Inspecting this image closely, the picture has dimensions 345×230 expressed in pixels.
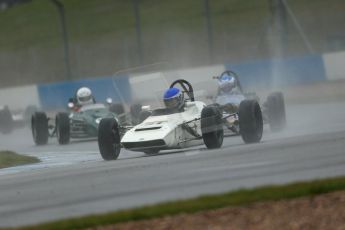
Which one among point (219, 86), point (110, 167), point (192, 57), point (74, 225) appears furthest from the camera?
point (192, 57)

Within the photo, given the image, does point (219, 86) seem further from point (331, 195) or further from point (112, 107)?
point (331, 195)

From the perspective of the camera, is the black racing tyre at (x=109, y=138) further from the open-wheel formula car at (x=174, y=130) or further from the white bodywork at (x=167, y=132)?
the white bodywork at (x=167, y=132)

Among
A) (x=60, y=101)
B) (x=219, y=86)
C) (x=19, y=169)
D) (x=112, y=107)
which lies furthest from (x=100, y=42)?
(x=19, y=169)

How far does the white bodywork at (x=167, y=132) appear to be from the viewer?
17438mm

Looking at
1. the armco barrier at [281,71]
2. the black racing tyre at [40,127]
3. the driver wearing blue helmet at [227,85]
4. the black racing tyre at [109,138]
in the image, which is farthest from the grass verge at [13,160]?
the armco barrier at [281,71]

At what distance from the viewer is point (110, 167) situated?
16281 millimetres

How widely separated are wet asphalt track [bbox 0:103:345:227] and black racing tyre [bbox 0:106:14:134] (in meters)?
12.7

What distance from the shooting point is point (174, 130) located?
704 inches

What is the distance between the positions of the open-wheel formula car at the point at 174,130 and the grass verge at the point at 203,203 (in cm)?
637

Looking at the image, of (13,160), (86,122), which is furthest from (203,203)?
(86,122)

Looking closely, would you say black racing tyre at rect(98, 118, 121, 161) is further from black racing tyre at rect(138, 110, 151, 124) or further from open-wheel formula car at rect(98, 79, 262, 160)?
black racing tyre at rect(138, 110, 151, 124)

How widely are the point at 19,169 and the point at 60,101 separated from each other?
1988 cm

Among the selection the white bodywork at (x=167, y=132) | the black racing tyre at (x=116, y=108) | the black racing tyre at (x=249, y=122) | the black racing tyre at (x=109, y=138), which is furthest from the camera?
the black racing tyre at (x=116, y=108)

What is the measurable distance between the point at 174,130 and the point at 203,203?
23.9 ft
